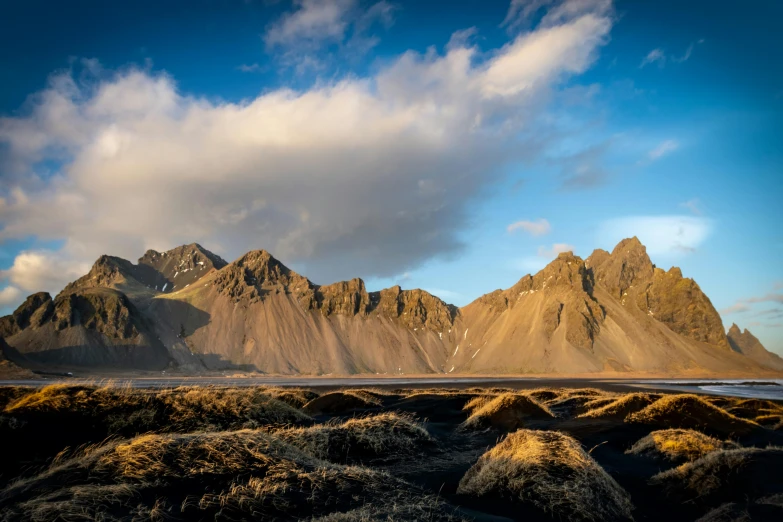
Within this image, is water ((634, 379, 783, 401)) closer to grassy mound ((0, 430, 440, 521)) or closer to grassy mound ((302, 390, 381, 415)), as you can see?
grassy mound ((302, 390, 381, 415))

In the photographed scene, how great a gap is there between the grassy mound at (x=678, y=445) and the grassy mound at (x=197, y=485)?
31.2ft

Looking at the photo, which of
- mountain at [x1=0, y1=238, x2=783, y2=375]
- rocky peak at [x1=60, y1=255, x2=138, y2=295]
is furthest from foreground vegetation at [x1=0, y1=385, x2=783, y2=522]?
rocky peak at [x1=60, y1=255, x2=138, y2=295]

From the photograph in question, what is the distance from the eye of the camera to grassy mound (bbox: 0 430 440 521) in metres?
6.98

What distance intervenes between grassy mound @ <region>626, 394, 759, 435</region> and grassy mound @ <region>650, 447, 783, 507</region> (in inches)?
299

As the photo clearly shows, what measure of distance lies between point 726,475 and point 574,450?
3.30 meters

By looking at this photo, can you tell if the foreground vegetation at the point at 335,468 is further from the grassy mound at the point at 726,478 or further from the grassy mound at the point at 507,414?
the grassy mound at the point at 507,414

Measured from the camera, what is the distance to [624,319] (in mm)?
182625

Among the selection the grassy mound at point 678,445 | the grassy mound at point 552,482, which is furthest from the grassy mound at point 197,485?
the grassy mound at point 678,445

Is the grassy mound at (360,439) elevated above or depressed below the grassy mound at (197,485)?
below

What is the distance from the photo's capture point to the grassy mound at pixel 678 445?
13.7 metres

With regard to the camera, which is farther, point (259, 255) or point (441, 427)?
point (259, 255)

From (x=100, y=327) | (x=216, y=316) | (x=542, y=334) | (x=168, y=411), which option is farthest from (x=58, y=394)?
(x=542, y=334)

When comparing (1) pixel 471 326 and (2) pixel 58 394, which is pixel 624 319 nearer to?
(1) pixel 471 326

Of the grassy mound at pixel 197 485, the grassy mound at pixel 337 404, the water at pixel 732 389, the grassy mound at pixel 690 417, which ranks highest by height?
the grassy mound at pixel 197 485
